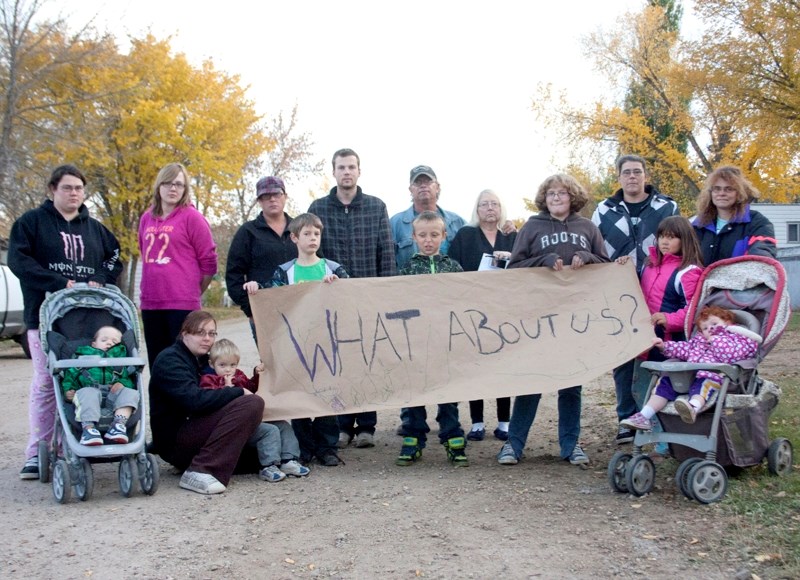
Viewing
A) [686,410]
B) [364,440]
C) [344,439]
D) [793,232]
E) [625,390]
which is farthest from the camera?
[793,232]

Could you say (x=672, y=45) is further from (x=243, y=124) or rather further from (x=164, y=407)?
(x=164, y=407)

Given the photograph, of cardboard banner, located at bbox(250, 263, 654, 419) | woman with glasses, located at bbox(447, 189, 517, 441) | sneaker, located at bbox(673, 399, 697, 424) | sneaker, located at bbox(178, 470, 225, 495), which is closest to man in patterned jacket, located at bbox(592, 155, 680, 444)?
cardboard banner, located at bbox(250, 263, 654, 419)

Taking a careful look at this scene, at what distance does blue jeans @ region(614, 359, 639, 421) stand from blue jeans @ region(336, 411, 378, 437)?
2201 mm

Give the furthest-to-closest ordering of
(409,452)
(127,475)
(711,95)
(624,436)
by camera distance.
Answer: (711,95), (624,436), (409,452), (127,475)

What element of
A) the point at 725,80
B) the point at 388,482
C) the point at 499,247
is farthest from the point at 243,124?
the point at 388,482

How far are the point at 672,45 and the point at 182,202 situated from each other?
3205cm

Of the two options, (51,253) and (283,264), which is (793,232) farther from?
(51,253)

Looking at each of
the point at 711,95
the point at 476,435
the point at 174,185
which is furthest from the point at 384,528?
the point at 711,95

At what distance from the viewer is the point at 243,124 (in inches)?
1190

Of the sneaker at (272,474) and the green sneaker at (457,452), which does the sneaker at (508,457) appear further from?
the sneaker at (272,474)

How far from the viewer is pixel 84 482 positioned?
564 cm

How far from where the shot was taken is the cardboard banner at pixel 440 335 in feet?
21.4

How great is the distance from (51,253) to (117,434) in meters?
1.71

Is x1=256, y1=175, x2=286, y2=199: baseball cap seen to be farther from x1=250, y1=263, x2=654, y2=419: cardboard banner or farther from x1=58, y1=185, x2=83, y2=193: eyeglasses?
x1=58, y1=185, x2=83, y2=193: eyeglasses
